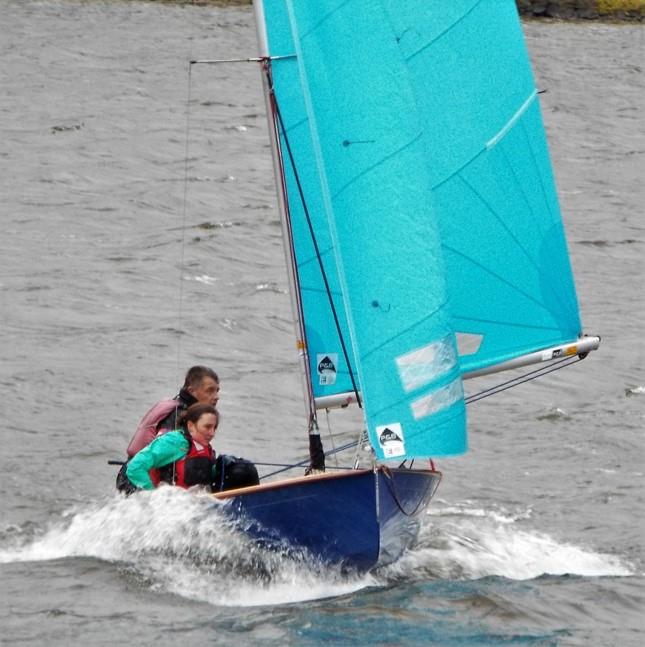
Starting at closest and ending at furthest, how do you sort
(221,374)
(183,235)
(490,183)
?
(490,183) → (221,374) → (183,235)

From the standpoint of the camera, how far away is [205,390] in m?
10.0

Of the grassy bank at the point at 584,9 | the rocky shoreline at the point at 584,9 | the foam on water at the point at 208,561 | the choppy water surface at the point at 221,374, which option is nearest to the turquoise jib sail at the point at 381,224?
the foam on water at the point at 208,561

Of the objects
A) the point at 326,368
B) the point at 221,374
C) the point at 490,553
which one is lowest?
the point at 490,553

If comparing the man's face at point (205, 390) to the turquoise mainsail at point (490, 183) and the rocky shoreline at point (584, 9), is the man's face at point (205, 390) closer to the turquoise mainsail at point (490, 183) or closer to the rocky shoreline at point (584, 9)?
the turquoise mainsail at point (490, 183)

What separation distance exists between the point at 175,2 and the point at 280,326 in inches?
738

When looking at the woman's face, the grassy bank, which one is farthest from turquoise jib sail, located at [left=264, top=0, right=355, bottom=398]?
the grassy bank

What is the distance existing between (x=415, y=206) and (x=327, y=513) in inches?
75.0

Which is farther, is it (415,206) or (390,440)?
(415,206)

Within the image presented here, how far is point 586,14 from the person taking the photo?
3688 cm

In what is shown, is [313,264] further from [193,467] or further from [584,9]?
[584,9]

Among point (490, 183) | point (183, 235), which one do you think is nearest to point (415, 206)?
point (490, 183)

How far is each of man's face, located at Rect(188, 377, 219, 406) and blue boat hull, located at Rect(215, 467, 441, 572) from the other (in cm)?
96

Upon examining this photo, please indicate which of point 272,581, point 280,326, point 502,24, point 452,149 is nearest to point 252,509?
point 272,581

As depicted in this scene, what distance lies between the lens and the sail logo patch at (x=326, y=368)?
406 inches
